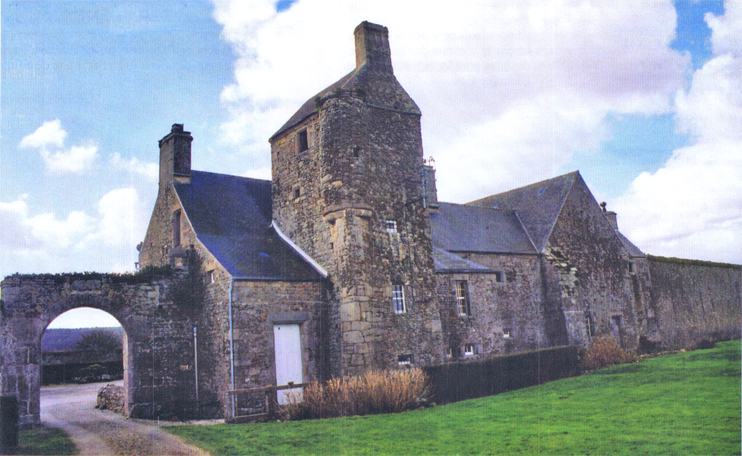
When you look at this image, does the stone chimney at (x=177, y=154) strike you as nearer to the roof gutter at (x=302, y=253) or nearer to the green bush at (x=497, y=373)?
the roof gutter at (x=302, y=253)

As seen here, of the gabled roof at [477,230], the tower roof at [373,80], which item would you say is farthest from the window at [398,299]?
the gabled roof at [477,230]

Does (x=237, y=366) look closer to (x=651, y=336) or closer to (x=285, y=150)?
(x=285, y=150)

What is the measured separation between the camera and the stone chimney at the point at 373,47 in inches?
760

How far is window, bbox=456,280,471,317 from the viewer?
22578 mm

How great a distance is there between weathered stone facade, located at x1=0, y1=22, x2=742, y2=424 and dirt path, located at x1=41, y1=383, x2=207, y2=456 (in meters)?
1.22

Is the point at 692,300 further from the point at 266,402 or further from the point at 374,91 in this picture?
the point at 266,402

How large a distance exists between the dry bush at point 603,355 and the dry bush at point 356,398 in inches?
366

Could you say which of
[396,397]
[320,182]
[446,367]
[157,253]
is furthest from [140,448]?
[157,253]

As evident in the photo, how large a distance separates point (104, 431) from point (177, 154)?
33.8 ft

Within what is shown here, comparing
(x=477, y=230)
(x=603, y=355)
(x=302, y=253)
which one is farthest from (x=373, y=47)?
(x=603, y=355)

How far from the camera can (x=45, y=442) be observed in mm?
11727

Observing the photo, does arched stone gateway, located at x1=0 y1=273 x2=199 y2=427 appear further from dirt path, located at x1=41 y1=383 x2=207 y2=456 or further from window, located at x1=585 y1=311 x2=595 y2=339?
window, located at x1=585 y1=311 x2=595 y2=339

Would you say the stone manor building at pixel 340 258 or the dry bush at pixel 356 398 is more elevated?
the stone manor building at pixel 340 258

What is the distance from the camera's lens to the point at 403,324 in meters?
17.2
